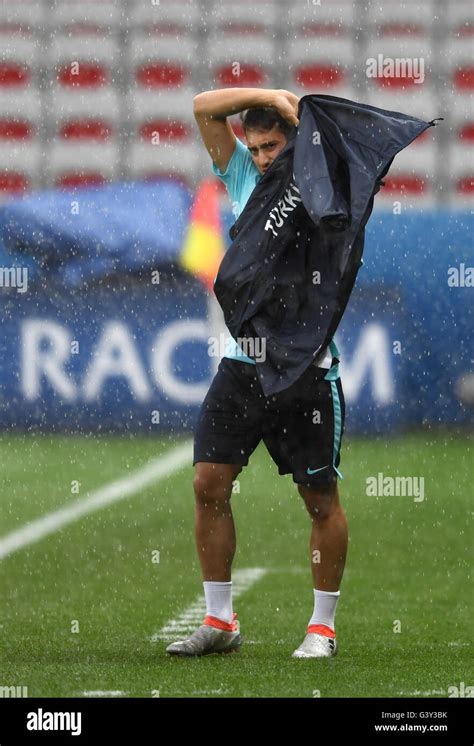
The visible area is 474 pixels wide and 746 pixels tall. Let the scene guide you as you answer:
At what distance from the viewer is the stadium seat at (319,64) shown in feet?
55.2

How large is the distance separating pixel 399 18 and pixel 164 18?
216cm

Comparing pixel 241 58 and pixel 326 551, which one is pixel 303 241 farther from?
pixel 241 58

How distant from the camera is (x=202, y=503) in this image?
201 inches

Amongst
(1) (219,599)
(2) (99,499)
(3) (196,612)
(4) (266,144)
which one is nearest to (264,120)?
(4) (266,144)

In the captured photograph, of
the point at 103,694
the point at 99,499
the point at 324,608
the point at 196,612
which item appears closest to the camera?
the point at 103,694

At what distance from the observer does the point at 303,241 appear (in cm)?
501

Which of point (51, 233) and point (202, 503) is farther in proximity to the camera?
point (51, 233)

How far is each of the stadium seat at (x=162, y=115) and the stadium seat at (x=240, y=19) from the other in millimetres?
658

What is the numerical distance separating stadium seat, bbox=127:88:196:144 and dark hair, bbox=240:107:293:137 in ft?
37.6

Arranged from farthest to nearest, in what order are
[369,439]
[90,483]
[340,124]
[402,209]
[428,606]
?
[402,209] → [369,439] → [90,483] → [428,606] → [340,124]

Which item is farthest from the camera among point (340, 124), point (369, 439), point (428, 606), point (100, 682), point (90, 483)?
point (369, 439)

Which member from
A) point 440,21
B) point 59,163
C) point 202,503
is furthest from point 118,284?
point 202,503

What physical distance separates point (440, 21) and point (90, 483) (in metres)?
7.77

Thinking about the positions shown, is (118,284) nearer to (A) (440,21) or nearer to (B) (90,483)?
(B) (90,483)
